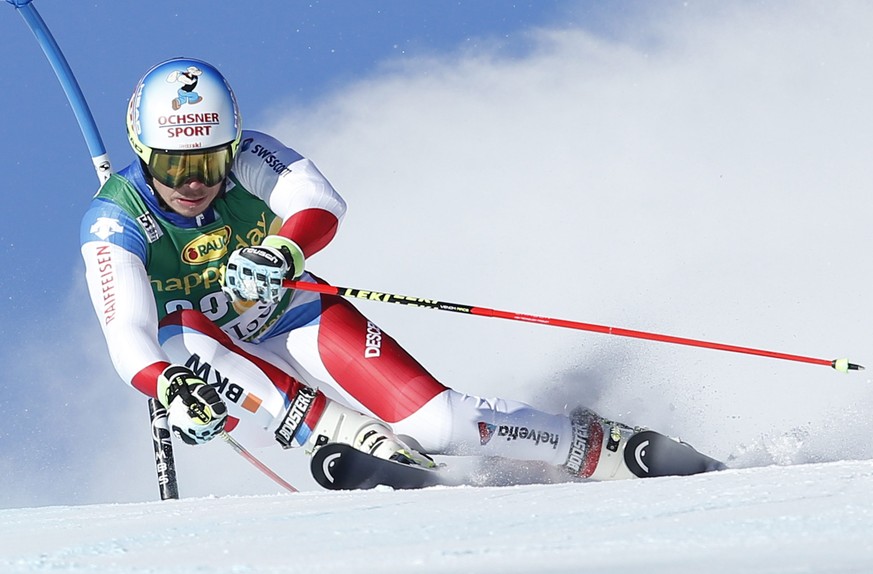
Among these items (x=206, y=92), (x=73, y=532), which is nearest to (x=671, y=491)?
(x=73, y=532)

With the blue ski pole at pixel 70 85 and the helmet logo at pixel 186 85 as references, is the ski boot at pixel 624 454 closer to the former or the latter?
the helmet logo at pixel 186 85

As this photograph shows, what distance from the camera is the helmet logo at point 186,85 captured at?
3855 mm

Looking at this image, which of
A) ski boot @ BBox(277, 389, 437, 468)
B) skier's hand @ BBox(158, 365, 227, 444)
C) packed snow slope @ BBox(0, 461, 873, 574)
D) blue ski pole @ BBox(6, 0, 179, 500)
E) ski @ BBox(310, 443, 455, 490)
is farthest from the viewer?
blue ski pole @ BBox(6, 0, 179, 500)

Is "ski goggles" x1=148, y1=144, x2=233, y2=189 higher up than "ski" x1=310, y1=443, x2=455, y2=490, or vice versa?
"ski goggles" x1=148, y1=144, x2=233, y2=189

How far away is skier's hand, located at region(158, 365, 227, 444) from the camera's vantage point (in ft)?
11.3

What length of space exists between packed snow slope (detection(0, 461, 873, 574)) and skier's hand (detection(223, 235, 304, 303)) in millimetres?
929

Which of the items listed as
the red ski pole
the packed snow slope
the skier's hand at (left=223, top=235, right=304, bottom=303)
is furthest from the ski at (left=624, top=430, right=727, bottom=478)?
the skier's hand at (left=223, top=235, right=304, bottom=303)

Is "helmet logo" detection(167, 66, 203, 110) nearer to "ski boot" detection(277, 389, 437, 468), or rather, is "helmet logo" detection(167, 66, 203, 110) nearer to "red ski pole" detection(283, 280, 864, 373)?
"red ski pole" detection(283, 280, 864, 373)

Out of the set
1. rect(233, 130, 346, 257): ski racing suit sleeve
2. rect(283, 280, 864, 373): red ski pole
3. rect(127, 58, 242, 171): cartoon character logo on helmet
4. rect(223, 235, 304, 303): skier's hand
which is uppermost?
rect(127, 58, 242, 171): cartoon character logo on helmet

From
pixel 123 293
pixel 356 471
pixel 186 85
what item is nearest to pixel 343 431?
pixel 356 471

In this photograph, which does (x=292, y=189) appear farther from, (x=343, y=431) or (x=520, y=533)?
(x=520, y=533)

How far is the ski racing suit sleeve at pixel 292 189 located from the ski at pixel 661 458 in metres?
1.26

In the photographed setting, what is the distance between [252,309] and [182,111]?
2.43 ft

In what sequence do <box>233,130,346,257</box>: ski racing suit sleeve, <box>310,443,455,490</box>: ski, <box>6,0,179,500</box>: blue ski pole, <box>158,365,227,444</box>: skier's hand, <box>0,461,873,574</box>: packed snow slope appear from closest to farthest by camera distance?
<box>0,461,873,574</box>: packed snow slope → <box>158,365,227,444</box>: skier's hand → <box>310,443,455,490</box>: ski → <box>233,130,346,257</box>: ski racing suit sleeve → <box>6,0,179,500</box>: blue ski pole
